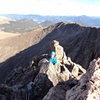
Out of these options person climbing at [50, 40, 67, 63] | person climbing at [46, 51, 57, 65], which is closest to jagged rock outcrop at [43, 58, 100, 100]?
person climbing at [46, 51, 57, 65]

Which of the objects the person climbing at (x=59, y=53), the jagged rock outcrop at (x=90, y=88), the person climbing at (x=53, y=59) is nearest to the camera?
the jagged rock outcrop at (x=90, y=88)

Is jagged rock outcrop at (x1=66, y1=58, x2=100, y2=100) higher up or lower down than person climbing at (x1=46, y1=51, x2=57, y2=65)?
higher up

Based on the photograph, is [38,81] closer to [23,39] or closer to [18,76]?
[18,76]

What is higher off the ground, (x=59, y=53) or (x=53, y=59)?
(x=53, y=59)

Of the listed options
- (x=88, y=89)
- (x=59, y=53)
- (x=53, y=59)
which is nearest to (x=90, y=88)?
(x=88, y=89)

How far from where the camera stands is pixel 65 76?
27.5m

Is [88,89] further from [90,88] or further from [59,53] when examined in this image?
[59,53]

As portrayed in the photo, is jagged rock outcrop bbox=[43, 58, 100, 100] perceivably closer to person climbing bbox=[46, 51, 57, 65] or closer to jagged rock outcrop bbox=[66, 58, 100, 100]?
jagged rock outcrop bbox=[66, 58, 100, 100]

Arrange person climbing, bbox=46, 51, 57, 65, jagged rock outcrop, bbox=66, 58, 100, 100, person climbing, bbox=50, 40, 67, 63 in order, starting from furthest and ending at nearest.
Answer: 1. person climbing, bbox=50, 40, 67, 63
2. person climbing, bbox=46, 51, 57, 65
3. jagged rock outcrop, bbox=66, 58, 100, 100

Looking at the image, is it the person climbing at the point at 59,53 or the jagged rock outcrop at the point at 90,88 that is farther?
the person climbing at the point at 59,53

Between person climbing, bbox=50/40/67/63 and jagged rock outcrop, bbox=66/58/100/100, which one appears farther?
person climbing, bbox=50/40/67/63

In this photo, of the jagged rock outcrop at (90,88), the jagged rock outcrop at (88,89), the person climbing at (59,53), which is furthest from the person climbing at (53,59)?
the jagged rock outcrop at (90,88)

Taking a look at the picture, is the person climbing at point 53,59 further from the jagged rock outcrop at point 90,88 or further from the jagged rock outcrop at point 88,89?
the jagged rock outcrop at point 90,88

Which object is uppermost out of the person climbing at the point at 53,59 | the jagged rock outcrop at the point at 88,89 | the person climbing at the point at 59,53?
the jagged rock outcrop at the point at 88,89
